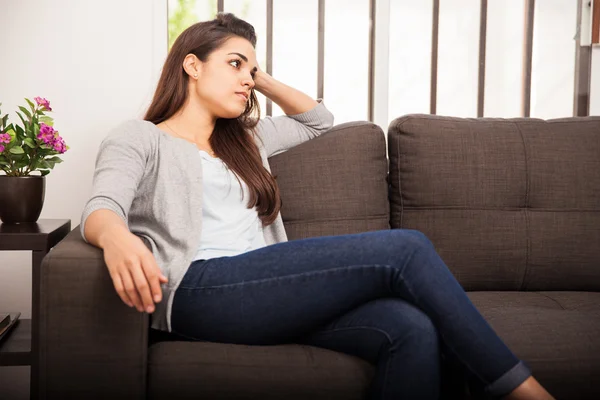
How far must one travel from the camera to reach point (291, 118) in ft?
6.01

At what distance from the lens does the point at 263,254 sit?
4.11 ft

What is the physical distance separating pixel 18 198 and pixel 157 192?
53 cm

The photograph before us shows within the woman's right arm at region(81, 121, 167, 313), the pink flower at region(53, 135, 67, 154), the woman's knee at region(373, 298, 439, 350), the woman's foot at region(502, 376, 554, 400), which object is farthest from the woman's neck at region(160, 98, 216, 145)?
the woman's foot at region(502, 376, 554, 400)

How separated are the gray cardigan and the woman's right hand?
17 centimetres

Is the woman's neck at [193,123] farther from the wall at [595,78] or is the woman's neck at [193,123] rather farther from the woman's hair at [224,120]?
the wall at [595,78]

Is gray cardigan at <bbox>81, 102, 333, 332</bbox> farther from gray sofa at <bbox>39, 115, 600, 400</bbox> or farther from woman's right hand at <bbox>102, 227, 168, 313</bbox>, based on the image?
gray sofa at <bbox>39, 115, 600, 400</bbox>

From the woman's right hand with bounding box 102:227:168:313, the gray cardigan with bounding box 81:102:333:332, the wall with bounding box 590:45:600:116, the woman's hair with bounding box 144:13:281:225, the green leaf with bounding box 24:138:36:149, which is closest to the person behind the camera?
the woman's right hand with bounding box 102:227:168:313

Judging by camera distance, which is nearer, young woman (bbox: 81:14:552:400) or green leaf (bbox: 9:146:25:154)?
young woman (bbox: 81:14:552:400)

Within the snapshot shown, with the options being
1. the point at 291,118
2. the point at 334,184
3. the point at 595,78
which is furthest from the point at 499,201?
the point at 595,78

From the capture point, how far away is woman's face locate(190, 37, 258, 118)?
1599mm

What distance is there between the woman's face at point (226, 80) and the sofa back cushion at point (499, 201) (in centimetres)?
52

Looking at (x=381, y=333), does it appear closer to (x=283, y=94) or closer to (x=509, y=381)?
(x=509, y=381)

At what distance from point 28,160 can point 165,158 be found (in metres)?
0.52

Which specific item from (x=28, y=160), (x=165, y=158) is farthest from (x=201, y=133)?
(x=28, y=160)
